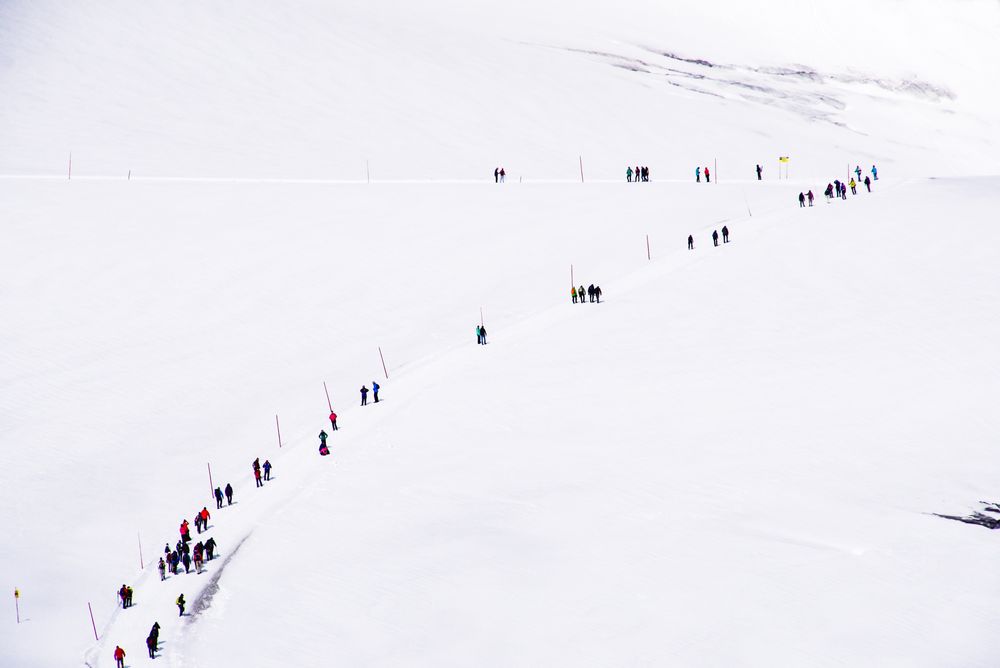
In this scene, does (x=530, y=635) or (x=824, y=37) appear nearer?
(x=530, y=635)

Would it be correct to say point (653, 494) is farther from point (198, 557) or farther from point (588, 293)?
point (588, 293)

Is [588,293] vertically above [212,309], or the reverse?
[212,309]

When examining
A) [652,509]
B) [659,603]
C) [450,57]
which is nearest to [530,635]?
[659,603]

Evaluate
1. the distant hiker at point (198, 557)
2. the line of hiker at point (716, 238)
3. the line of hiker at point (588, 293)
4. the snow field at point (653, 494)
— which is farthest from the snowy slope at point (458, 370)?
the line of hiker at point (588, 293)

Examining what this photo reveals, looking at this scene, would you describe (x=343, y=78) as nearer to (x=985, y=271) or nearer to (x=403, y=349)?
(x=403, y=349)

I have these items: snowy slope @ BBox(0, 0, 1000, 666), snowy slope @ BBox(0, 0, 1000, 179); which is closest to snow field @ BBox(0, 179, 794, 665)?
snowy slope @ BBox(0, 0, 1000, 666)

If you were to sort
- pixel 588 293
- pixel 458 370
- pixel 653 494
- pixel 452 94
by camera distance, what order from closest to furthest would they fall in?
pixel 653 494 → pixel 458 370 → pixel 588 293 → pixel 452 94

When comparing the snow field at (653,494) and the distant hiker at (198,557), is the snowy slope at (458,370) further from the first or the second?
the distant hiker at (198,557)

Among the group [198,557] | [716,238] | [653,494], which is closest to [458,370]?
[653,494]
